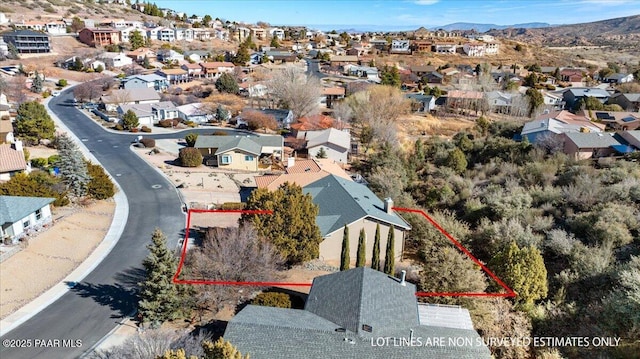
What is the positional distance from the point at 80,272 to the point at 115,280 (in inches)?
110

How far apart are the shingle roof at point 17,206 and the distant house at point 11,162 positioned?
→ 843 centimetres

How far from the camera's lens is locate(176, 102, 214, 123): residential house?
71062 mm

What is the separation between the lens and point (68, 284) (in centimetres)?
2564

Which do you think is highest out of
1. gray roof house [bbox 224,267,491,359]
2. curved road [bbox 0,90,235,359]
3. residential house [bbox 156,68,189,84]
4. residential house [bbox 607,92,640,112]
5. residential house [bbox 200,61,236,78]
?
residential house [bbox 200,61,236,78]

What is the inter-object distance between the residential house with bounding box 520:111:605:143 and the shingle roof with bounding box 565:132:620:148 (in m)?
2.21

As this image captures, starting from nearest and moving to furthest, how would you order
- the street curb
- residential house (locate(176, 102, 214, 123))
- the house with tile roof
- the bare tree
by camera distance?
the street curb → the house with tile roof → residential house (locate(176, 102, 214, 123)) → the bare tree

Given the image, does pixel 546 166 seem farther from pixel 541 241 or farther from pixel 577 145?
pixel 541 241

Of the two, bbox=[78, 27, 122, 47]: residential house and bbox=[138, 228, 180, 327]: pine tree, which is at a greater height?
bbox=[78, 27, 122, 47]: residential house

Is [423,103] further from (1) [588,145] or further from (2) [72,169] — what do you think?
(2) [72,169]

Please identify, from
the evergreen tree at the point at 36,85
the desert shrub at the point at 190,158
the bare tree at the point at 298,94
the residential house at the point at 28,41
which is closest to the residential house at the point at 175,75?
the evergreen tree at the point at 36,85

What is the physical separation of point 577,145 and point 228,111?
52912 millimetres

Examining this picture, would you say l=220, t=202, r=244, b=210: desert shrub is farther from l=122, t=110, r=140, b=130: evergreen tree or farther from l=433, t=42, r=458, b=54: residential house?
l=433, t=42, r=458, b=54: residential house

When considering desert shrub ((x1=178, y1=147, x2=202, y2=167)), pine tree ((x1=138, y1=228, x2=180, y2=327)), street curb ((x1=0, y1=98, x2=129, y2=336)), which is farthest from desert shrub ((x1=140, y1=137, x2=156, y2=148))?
pine tree ((x1=138, y1=228, x2=180, y2=327))

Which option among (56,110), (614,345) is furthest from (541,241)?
(56,110)
